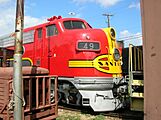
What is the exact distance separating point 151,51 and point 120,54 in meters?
7.12

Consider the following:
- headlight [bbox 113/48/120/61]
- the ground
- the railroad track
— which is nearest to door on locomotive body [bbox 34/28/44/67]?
the railroad track

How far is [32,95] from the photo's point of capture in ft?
19.4

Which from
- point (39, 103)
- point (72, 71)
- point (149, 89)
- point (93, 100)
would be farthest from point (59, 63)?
point (149, 89)

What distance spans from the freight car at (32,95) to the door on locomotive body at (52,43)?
3110 millimetres

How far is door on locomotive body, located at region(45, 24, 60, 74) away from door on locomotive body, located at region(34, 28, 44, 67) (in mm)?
365

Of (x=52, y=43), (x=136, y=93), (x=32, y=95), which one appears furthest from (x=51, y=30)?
(x=32, y=95)

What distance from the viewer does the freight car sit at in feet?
17.0

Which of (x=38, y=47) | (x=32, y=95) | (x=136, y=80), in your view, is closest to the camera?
(x=32, y=95)

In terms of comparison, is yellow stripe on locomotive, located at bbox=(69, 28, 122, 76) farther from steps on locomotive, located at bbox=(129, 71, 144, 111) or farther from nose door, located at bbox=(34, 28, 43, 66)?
nose door, located at bbox=(34, 28, 43, 66)

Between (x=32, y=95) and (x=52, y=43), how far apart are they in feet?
13.9

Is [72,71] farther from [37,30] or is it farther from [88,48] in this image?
[37,30]

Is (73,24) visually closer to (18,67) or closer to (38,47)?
(38,47)

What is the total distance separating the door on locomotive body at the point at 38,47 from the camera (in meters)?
10.4

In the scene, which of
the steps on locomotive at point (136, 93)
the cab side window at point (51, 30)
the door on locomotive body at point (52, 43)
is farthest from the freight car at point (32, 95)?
the cab side window at point (51, 30)
